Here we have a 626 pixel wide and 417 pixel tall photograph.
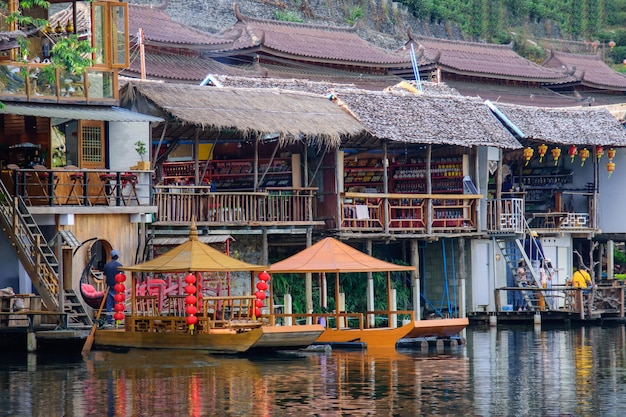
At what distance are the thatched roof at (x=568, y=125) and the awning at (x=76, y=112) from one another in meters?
11.2

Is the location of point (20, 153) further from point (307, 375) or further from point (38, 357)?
point (307, 375)

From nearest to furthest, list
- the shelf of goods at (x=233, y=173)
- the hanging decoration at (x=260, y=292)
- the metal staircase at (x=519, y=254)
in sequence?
the hanging decoration at (x=260, y=292), the shelf of goods at (x=233, y=173), the metal staircase at (x=519, y=254)

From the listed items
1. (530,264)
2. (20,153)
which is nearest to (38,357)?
(20,153)

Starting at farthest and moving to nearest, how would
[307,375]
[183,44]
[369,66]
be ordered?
[369,66] → [183,44] → [307,375]

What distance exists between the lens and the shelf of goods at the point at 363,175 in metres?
33.8

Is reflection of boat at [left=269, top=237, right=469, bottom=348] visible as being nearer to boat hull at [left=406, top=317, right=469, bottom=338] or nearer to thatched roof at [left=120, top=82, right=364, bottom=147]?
boat hull at [left=406, top=317, right=469, bottom=338]

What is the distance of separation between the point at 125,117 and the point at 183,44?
18.4m

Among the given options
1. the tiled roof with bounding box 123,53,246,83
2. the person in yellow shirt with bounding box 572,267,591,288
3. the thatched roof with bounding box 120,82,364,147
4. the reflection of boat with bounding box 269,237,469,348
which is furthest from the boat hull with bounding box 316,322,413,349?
the tiled roof with bounding box 123,53,246,83

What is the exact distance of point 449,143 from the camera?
31922 mm

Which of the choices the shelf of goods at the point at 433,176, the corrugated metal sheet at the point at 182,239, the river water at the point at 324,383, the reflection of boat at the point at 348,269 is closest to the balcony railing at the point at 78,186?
the corrugated metal sheet at the point at 182,239

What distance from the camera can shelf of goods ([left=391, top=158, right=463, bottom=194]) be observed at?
111ft

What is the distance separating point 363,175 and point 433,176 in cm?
170

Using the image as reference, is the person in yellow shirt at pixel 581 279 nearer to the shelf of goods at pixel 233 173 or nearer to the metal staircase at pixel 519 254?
the metal staircase at pixel 519 254

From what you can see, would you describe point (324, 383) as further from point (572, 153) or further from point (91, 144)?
point (572, 153)
